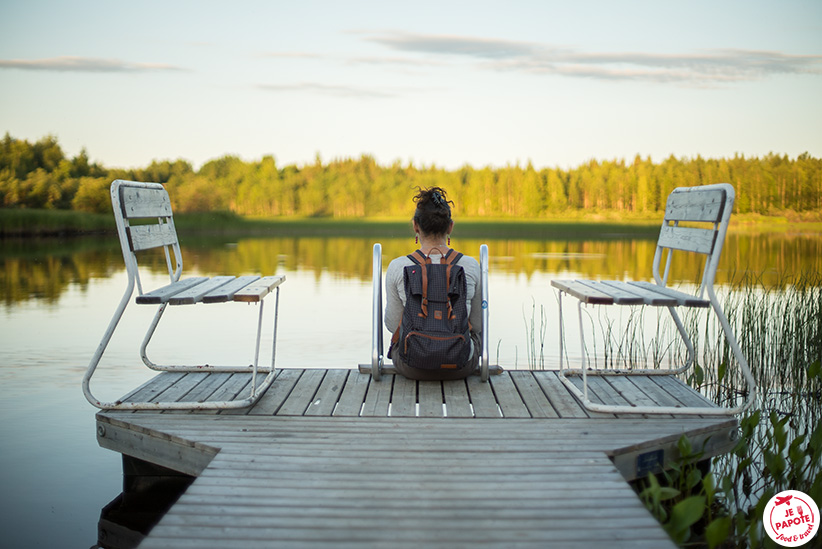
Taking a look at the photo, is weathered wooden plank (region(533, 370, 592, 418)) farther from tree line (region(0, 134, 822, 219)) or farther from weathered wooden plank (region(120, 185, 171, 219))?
tree line (region(0, 134, 822, 219))

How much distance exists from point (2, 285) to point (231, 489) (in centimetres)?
1352

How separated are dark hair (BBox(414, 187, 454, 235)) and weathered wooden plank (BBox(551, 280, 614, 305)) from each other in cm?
78

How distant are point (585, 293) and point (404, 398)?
3.69 feet

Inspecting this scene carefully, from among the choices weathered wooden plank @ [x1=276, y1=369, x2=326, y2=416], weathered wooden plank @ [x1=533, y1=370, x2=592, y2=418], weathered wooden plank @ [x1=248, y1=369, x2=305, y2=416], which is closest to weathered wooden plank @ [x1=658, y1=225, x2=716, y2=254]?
weathered wooden plank @ [x1=533, y1=370, x2=592, y2=418]

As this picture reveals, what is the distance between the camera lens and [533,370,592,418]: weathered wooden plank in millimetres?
3631

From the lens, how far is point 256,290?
356 centimetres

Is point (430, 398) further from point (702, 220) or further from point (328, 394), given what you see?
point (702, 220)

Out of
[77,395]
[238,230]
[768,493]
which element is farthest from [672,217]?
[238,230]

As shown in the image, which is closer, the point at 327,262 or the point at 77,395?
the point at 77,395

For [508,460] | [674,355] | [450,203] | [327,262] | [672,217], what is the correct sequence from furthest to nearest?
[327,262]
[674,355]
[672,217]
[450,203]
[508,460]

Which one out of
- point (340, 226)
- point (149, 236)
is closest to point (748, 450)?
point (149, 236)

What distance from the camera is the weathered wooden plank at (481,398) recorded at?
3.60 m

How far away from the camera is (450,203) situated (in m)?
4.02

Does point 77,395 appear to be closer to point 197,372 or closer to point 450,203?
point 197,372
